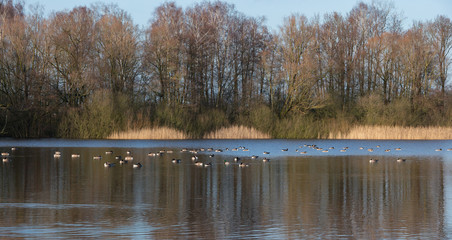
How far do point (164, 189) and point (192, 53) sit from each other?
3785 centimetres

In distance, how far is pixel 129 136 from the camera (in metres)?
48.1

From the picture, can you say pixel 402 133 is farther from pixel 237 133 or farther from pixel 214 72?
pixel 214 72

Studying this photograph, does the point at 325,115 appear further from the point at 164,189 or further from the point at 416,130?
the point at 164,189

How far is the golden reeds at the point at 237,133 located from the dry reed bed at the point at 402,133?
23.5ft

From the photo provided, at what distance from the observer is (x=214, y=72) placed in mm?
59844

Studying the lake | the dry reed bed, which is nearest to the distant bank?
the dry reed bed

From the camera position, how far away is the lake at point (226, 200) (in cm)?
1187

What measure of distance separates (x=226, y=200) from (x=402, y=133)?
35.4m

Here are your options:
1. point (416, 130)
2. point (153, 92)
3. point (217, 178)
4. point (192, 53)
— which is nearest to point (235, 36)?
point (192, 53)

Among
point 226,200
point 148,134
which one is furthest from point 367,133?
point 226,200

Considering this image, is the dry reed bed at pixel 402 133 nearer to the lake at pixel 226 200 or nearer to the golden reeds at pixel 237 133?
the golden reeds at pixel 237 133

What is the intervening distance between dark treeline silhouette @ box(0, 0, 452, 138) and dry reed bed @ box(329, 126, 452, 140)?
7.68ft

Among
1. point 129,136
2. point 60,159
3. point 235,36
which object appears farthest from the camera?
point 235,36

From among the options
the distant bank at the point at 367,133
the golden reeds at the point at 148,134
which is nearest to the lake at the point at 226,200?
the golden reeds at the point at 148,134
